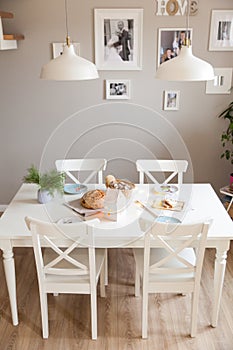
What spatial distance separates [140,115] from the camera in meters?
3.81

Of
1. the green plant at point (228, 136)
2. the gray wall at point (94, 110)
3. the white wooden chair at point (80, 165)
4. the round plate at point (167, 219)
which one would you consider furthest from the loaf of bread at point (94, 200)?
the green plant at point (228, 136)

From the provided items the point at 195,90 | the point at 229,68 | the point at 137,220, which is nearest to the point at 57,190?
the point at 137,220

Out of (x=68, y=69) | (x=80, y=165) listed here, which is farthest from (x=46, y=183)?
(x=68, y=69)

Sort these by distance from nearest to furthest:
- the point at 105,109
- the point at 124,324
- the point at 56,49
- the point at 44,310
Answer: the point at 44,310
the point at 124,324
the point at 56,49
the point at 105,109

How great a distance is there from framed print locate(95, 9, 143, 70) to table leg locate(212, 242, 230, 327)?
2030 millimetres

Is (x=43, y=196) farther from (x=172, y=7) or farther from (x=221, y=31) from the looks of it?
(x=221, y=31)

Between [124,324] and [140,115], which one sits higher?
[140,115]

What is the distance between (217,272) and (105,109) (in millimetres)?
2036

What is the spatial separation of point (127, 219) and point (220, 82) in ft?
6.44

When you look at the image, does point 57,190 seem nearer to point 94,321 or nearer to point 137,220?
point 137,220

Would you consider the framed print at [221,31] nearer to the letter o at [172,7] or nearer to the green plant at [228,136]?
the letter o at [172,7]

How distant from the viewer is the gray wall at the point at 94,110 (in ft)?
11.5

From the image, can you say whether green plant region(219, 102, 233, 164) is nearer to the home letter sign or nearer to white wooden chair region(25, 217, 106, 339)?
the home letter sign

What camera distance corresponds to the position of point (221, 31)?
351cm
